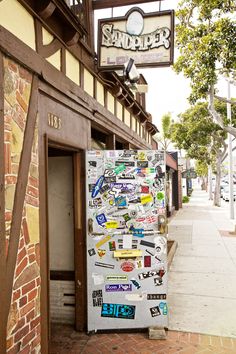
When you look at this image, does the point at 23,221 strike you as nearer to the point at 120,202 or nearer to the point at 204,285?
the point at 120,202

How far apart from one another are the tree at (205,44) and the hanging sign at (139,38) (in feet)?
14.9

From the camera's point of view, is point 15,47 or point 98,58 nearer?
point 15,47

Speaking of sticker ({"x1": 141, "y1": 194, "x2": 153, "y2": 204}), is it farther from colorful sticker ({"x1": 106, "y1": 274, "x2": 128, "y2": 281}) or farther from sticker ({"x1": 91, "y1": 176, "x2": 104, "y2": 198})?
colorful sticker ({"x1": 106, "y1": 274, "x2": 128, "y2": 281})

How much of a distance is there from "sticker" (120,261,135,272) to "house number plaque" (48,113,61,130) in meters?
1.97

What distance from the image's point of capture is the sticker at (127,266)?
4.38 m

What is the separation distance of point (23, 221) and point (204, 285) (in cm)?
449

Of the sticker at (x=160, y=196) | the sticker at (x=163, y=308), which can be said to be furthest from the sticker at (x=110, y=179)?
the sticker at (x=163, y=308)

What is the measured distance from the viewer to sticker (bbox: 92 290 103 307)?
4336 millimetres

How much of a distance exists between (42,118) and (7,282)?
1.54m

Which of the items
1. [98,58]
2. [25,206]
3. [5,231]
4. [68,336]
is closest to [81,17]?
[98,58]

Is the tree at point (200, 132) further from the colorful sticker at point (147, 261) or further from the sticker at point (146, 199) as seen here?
the colorful sticker at point (147, 261)

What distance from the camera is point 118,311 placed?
171 inches

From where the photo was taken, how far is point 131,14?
4391 mm

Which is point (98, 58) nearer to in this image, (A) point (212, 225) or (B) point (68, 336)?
(B) point (68, 336)
